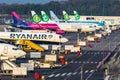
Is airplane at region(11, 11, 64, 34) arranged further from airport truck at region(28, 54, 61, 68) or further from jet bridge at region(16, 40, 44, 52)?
airport truck at region(28, 54, 61, 68)

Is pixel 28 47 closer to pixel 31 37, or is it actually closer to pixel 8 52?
pixel 31 37

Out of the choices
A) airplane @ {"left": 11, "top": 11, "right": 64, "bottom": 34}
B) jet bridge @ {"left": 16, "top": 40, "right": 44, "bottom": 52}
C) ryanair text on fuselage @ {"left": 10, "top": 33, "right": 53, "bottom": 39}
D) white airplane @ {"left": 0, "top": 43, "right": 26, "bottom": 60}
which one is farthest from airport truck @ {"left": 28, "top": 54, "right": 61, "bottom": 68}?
airplane @ {"left": 11, "top": 11, "right": 64, "bottom": 34}

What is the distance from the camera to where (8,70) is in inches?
2958

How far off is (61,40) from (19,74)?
5804 centimetres

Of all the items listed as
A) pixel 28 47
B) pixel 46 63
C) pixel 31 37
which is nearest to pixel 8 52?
pixel 46 63

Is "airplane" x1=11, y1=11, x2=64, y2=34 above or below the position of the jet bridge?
above

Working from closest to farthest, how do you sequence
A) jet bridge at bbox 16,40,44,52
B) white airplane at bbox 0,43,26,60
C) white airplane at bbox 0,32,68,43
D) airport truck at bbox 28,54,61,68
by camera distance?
1. white airplane at bbox 0,43,26,60
2. airport truck at bbox 28,54,61,68
3. jet bridge at bbox 16,40,44,52
4. white airplane at bbox 0,32,68,43

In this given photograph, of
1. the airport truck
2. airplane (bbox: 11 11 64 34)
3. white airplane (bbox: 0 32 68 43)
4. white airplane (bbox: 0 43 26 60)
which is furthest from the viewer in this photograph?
airplane (bbox: 11 11 64 34)

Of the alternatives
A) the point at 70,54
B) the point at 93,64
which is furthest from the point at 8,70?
the point at 70,54

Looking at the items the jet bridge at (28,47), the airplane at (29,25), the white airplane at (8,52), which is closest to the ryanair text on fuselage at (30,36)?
the jet bridge at (28,47)

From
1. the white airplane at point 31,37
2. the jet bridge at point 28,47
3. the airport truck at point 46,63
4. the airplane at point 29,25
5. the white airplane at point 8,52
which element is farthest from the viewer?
the airplane at point 29,25

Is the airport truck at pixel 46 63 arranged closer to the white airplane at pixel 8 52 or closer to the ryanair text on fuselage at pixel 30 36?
the white airplane at pixel 8 52

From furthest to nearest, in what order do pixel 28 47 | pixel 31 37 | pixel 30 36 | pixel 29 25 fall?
pixel 29 25, pixel 30 36, pixel 31 37, pixel 28 47

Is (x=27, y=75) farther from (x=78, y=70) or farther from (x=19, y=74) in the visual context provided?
(x=78, y=70)
